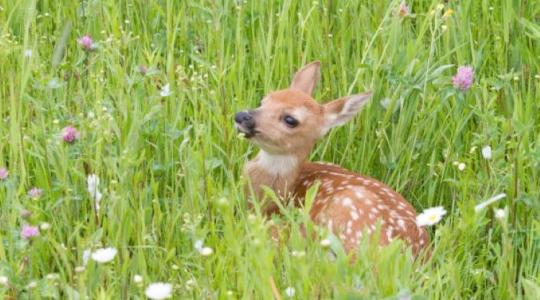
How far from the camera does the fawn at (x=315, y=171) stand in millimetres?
4910

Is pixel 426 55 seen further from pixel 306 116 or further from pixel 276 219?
pixel 276 219

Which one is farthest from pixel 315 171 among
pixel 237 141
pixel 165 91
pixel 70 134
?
pixel 70 134

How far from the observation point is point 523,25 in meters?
5.93

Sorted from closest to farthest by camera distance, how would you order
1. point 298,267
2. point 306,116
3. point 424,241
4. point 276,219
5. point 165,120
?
point 298,267, point 276,219, point 424,241, point 165,120, point 306,116

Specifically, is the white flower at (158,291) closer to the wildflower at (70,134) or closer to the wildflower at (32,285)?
the wildflower at (32,285)

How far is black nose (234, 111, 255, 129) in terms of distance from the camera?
5.38 m

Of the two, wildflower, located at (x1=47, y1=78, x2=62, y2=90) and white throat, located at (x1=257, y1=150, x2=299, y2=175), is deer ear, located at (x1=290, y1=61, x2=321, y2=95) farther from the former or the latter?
wildflower, located at (x1=47, y1=78, x2=62, y2=90)

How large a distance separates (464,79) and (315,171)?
76cm

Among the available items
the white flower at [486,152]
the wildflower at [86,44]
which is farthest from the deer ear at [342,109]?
the wildflower at [86,44]

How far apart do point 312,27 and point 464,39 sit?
0.71 metres

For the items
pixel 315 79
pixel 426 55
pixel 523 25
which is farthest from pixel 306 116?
pixel 523 25

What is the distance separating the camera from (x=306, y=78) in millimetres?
5789

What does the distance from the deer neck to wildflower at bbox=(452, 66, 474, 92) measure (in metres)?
0.81

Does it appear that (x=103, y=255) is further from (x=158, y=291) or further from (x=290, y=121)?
(x=290, y=121)
